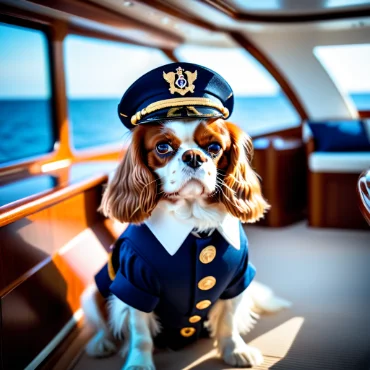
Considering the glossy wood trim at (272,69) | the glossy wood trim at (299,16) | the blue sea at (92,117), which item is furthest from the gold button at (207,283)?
the blue sea at (92,117)

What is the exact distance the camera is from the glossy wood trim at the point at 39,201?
5.42ft

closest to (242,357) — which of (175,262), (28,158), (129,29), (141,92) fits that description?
(175,262)

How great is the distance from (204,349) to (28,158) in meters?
1.54

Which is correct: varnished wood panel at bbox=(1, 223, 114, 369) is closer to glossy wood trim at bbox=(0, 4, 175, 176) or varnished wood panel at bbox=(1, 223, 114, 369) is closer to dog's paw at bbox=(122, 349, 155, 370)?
dog's paw at bbox=(122, 349, 155, 370)

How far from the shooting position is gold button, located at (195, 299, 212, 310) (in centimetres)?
183

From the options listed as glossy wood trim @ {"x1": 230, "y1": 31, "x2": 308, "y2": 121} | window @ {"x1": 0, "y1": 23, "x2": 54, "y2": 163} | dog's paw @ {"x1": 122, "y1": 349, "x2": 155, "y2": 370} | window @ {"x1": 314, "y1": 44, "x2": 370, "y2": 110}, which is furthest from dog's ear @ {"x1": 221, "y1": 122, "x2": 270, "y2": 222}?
window @ {"x1": 0, "y1": 23, "x2": 54, "y2": 163}

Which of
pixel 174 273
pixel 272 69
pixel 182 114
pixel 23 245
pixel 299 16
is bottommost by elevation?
pixel 174 273

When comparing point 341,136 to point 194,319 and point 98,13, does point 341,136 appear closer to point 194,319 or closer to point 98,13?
point 98,13

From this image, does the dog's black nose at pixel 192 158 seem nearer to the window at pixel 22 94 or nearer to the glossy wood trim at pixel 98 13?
the glossy wood trim at pixel 98 13

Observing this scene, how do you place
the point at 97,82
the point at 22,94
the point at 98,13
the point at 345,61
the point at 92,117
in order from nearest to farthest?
1. the point at 98,13
2. the point at 345,61
3. the point at 92,117
4. the point at 97,82
5. the point at 22,94

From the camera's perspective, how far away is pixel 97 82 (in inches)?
1142

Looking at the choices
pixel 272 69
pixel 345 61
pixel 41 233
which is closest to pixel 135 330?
pixel 41 233

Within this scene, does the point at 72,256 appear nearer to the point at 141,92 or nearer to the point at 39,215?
the point at 39,215

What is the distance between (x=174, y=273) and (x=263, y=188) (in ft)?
8.34
